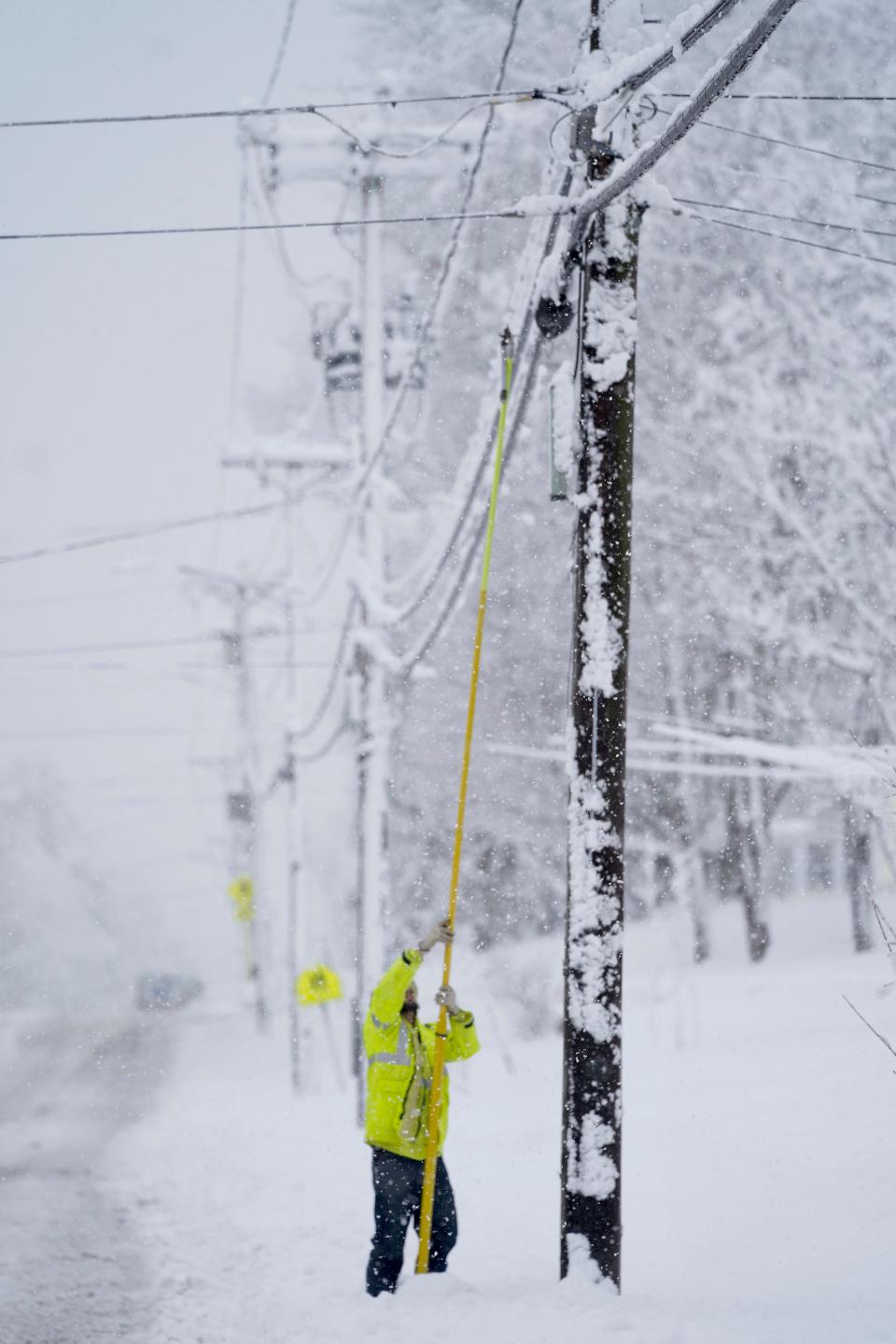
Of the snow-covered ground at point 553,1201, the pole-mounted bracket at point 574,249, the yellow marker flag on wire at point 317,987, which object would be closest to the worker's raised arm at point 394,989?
the snow-covered ground at point 553,1201

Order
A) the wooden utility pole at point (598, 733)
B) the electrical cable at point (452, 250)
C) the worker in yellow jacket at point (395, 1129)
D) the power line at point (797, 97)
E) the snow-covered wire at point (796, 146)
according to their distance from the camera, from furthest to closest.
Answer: the electrical cable at point (452, 250) → the snow-covered wire at point (796, 146) → the worker in yellow jacket at point (395, 1129) → the power line at point (797, 97) → the wooden utility pole at point (598, 733)

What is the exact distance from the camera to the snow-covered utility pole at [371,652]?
12273mm

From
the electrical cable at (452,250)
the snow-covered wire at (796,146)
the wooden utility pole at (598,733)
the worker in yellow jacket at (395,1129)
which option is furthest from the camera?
the electrical cable at (452,250)

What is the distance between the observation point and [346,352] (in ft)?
45.4

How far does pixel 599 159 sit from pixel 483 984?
A: 17.7 m

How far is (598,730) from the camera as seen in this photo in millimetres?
5719

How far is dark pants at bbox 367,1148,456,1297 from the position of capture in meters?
5.84

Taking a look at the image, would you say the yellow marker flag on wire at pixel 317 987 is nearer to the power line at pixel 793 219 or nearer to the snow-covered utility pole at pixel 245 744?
the power line at pixel 793 219

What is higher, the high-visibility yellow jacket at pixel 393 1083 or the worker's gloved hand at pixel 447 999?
the worker's gloved hand at pixel 447 999

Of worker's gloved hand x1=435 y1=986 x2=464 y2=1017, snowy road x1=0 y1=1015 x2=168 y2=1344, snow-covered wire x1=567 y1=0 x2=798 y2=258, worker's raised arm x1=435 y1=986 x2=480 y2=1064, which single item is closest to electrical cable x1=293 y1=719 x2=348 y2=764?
snowy road x1=0 y1=1015 x2=168 y2=1344

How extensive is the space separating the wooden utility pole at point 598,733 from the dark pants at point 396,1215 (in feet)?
2.18

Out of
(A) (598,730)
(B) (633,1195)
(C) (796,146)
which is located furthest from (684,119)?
(B) (633,1195)

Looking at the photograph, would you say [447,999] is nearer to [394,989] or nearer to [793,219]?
[394,989]

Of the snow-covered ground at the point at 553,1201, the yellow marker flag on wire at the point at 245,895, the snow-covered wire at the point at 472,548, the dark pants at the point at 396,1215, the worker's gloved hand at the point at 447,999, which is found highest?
the snow-covered wire at the point at 472,548
